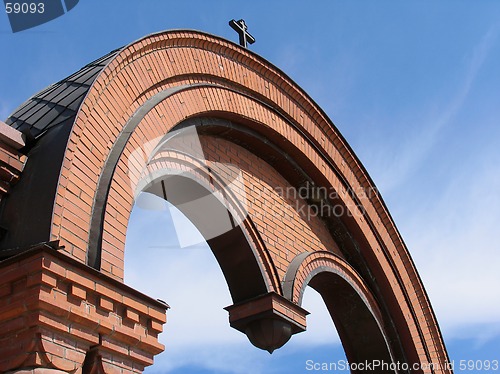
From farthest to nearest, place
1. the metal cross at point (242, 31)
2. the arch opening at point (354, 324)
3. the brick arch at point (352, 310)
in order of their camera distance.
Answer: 1. the arch opening at point (354, 324)
2. the brick arch at point (352, 310)
3. the metal cross at point (242, 31)

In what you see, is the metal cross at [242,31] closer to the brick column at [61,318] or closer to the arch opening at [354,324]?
the arch opening at [354,324]

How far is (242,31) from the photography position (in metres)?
6.41

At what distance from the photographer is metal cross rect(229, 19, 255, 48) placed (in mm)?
6371

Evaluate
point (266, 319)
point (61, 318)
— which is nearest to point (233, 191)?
point (266, 319)

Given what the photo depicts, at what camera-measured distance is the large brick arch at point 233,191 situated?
11.3 ft

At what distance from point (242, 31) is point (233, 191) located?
1.79 m

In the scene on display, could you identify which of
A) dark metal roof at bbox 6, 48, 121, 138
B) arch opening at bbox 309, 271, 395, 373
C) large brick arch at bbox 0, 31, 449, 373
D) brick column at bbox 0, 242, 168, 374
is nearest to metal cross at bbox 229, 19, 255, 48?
large brick arch at bbox 0, 31, 449, 373

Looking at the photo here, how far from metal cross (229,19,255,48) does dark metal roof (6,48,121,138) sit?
2136 millimetres

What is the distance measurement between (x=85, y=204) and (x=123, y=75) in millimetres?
1097

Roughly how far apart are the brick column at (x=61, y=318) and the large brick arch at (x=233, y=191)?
2cm

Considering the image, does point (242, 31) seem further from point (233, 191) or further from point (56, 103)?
point (56, 103)

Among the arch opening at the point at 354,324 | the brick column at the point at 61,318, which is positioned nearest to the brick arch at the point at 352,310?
the arch opening at the point at 354,324

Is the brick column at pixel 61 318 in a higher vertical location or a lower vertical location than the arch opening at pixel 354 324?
lower

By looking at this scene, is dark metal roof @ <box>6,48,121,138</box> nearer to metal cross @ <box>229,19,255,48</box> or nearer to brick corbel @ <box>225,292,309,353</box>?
metal cross @ <box>229,19,255,48</box>
